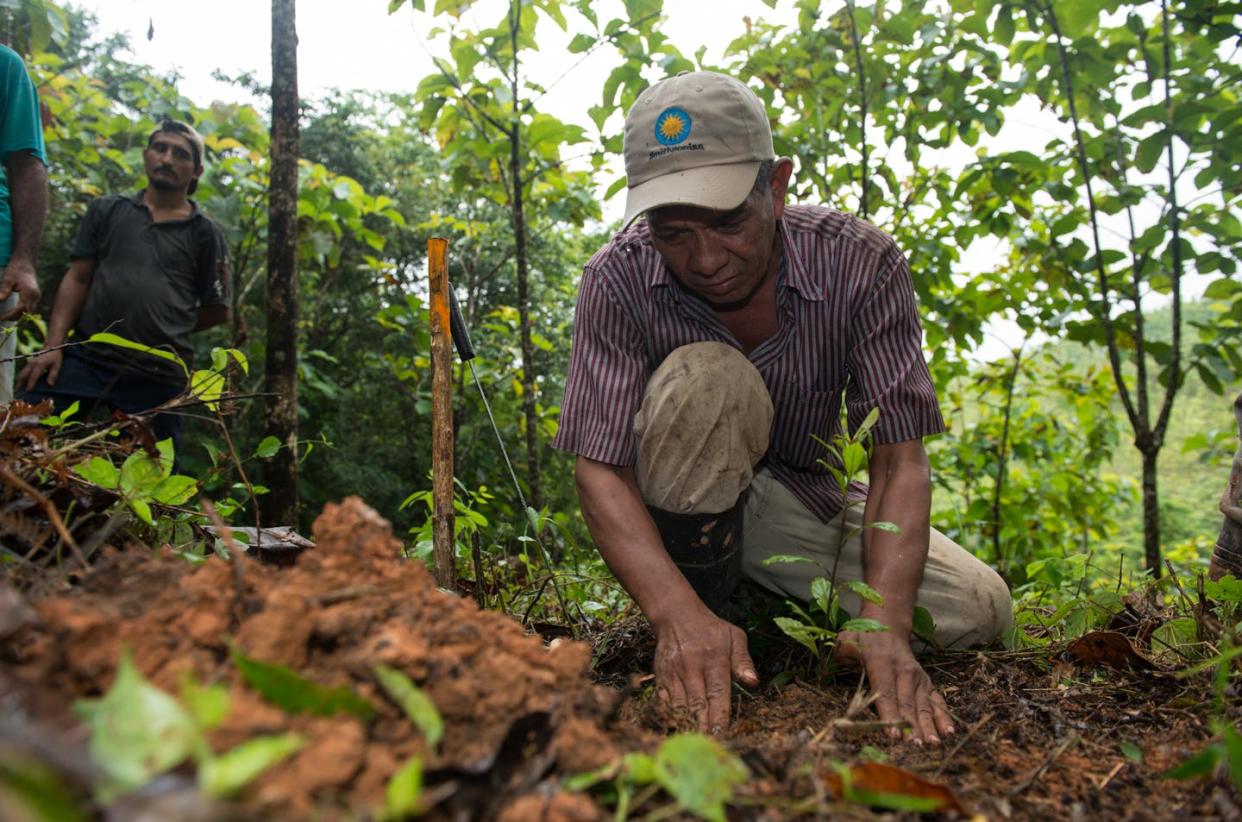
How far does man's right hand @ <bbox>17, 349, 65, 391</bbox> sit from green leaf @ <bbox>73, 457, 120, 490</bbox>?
2009 millimetres

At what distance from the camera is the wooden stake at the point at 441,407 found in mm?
1787

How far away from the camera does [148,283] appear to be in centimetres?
358

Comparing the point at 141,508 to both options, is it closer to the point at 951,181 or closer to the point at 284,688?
the point at 284,688

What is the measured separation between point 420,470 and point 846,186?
16.2ft

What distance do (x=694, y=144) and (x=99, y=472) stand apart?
4.52 feet

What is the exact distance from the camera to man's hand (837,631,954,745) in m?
1.53

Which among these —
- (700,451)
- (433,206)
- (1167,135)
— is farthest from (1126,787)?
(433,206)

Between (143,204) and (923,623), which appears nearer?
(923,623)

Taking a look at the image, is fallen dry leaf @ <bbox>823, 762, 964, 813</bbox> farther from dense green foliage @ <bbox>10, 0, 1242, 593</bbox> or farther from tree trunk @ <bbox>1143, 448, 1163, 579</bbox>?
tree trunk @ <bbox>1143, 448, 1163, 579</bbox>

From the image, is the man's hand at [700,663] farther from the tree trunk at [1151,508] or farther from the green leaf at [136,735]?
the tree trunk at [1151,508]

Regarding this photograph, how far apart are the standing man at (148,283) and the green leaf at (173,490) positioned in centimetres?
207

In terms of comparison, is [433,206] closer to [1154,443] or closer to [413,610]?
[1154,443]

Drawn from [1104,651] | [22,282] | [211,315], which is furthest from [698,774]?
[211,315]

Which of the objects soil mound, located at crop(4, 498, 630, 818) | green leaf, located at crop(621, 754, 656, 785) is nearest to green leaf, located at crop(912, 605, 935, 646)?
soil mound, located at crop(4, 498, 630, 818)
